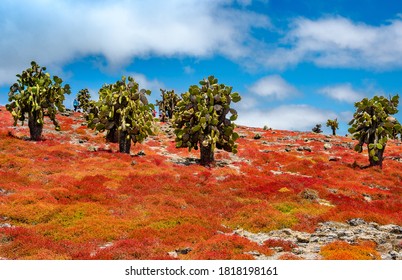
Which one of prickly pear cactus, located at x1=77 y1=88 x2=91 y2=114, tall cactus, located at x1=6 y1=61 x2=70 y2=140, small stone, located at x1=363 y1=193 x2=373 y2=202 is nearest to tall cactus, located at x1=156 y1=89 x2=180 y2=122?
prickly pear cactus, located at x1=77 y1=88 x2=91 y2=114

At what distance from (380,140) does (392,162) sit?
795 centimetres

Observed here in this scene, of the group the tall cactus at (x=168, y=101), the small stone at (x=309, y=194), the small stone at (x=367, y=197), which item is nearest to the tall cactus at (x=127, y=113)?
the small stone at (x=309, y=194)

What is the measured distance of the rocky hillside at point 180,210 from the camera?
15.3 meters

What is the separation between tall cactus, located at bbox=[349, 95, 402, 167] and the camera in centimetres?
4222

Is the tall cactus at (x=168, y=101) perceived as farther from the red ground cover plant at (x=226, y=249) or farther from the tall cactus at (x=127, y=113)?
the red ground cover plant at (x=226, y=249)

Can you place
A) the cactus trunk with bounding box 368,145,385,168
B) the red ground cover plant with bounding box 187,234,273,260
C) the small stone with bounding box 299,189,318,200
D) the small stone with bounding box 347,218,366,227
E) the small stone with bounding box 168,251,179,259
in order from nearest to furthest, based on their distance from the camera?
the red ground cover plant with bounding box 187,234,273,260
the small stone with bounding box 168,251,179,259
the small stone with bounding box 347,218,366,227
the small stone with bounding box 299,189,318,200
the cactus trunk with bounding box 368,145,385,168

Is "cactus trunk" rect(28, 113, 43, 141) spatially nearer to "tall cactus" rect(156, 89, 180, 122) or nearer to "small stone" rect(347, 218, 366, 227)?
"small stone" rect(347, 218, 366, 227)

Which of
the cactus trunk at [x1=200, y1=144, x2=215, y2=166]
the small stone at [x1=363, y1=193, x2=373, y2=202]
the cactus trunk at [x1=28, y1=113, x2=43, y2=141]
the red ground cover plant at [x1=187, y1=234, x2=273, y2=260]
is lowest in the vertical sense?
the red ground cover plant at [x1=187, y1=234, x2=273, y2=260]

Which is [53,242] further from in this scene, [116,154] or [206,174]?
[116,154]

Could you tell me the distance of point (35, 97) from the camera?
42750mm

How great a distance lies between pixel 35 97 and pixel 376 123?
39457 millimetres

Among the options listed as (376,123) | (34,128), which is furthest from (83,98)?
(376,123)

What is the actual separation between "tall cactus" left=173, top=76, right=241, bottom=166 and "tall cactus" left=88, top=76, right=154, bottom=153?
415cm
